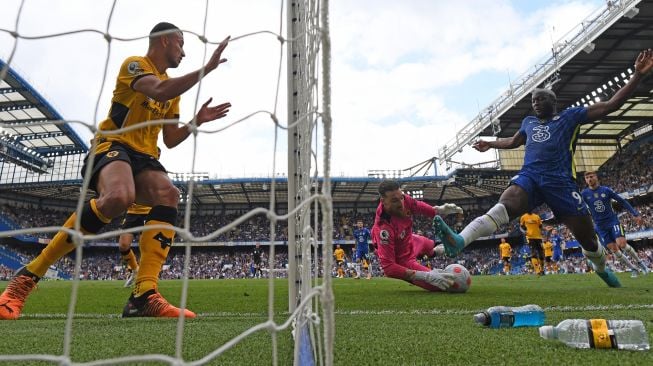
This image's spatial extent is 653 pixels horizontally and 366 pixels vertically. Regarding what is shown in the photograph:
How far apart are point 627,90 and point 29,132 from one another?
109 ft

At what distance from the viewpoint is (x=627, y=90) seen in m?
3.71

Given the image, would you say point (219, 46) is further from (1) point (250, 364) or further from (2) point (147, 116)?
(1) point (250, 364)

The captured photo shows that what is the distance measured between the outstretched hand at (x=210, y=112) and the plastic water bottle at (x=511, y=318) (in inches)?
74.9

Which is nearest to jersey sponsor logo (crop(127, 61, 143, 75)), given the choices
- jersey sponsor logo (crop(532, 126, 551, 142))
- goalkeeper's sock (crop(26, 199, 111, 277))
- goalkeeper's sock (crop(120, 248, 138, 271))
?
goalkeeper's sock (crop(26, 199, 111, 277))

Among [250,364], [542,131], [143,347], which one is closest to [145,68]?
[143,347]

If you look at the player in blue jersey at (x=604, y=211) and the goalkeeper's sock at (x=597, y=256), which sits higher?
the player in blue jersey at (x=604, y=211)

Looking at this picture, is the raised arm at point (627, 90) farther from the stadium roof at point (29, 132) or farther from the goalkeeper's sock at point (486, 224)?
the stadium roof at point (29, 132)

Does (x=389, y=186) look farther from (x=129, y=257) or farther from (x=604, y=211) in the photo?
(x=604, y=211)

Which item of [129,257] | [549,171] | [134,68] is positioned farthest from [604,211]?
[134,68]

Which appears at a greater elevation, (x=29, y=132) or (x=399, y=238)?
(x=29, y=132)

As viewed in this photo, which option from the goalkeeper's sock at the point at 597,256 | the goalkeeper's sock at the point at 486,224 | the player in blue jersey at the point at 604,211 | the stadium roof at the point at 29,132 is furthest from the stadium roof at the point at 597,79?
the stadium roof at the point at 29,132

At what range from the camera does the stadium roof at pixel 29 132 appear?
24.9 m

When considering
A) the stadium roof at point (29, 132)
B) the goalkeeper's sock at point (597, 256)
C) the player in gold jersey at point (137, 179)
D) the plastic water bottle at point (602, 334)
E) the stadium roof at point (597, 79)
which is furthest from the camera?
the stadium roof at point (29, 132)

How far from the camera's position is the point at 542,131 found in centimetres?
420
